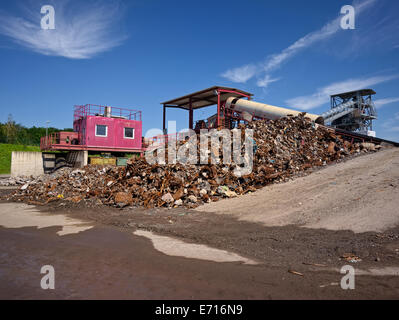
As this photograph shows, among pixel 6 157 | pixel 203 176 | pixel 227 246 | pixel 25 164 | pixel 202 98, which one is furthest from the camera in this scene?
pixel 6 157

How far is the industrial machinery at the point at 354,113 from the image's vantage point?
36.8 meters

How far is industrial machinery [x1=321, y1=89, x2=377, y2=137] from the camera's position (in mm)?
36750

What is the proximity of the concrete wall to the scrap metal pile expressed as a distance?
8213 millimetres

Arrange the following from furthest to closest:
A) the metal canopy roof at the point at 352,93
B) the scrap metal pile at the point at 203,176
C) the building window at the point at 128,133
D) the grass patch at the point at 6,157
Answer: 1. the metal canopy roof at the point at 352,93
2. the grass patch at the point at 6,157
3. the building window at the point at 128,133
4. the scrap metal pile at the point at 203,176

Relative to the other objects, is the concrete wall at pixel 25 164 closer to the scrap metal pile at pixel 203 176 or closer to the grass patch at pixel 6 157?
the scrap metal pile at pixel 203 176

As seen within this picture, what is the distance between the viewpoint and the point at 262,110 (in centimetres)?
1680

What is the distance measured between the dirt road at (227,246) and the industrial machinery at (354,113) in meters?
30.3

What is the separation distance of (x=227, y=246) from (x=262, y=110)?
12.7 meters
